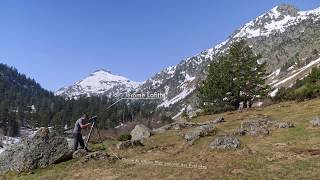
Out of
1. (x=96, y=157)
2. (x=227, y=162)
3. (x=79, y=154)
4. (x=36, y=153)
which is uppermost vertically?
(x=36, y=153)

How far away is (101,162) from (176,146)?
24.9 ft

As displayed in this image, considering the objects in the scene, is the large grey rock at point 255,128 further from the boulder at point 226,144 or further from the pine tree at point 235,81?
the pine tree at point 235,81

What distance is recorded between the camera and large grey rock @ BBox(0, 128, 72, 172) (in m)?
33.6

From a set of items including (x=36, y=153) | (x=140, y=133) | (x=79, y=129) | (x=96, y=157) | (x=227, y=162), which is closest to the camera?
(x=227, y=162)

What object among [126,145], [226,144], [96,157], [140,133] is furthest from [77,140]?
[140,133]

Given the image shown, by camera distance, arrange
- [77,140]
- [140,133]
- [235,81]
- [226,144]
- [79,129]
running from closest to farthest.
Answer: [226,144] → [79,129] → [77,140] → [140,133] → [235,81]

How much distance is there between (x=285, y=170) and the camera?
79.1 feet

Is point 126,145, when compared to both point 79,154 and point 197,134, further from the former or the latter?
point 197,134

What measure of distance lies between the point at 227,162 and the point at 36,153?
14.7m

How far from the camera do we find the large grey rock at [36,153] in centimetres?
3362

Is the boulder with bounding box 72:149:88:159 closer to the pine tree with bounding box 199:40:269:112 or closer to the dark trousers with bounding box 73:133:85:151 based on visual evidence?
the dark trousers with bounding box 73:133:85:151

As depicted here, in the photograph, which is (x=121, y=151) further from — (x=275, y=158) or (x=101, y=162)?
(x=275, y=158)

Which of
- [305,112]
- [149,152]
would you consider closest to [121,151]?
[149,152]

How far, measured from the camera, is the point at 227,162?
1077 inches
